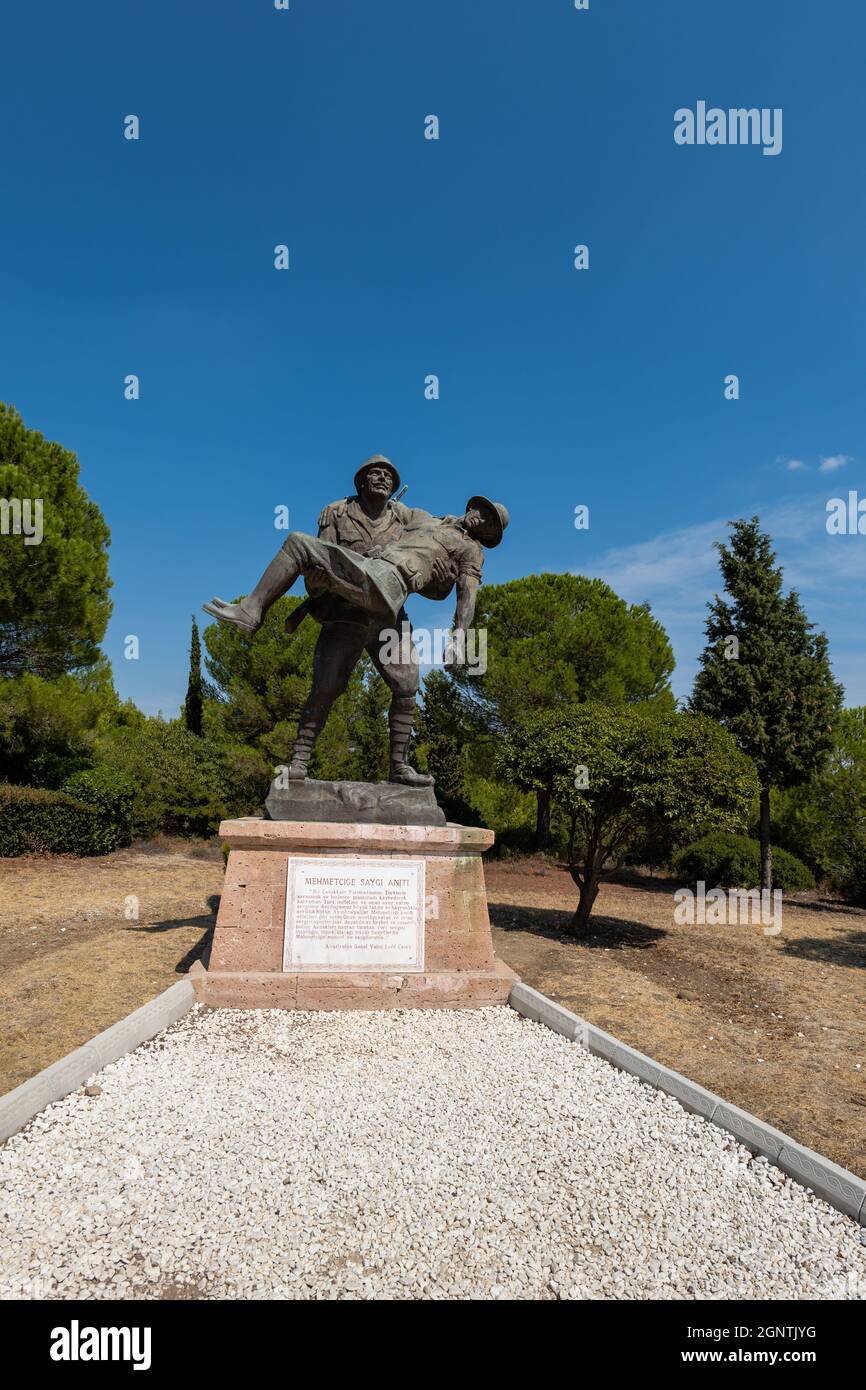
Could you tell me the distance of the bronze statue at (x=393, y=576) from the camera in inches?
220

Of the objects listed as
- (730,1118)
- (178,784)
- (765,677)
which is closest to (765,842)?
(765,677)

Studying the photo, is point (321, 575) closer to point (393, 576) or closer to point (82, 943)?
point (393, 576)

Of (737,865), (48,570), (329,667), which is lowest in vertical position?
(737,865)

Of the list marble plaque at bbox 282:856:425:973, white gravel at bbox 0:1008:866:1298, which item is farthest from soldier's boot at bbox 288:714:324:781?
white gravel at bbox 0:1008:866:1298

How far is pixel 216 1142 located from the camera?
111 inches

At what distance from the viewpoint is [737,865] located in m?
14.9

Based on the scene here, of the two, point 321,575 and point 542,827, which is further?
point 542,827

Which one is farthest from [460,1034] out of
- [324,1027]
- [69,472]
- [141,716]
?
[141,716]

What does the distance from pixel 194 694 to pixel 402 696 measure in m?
22.2

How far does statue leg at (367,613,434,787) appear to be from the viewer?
5.66 meters

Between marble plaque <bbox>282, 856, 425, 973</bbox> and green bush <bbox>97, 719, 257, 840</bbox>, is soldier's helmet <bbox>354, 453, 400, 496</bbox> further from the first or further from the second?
green bush <bbox>97, 719, 257, 840</bbox>

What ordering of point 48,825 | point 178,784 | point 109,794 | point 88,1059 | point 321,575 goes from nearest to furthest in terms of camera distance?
point 88,1059, point 321,575, point 48,825, point 109,794, point 178,784

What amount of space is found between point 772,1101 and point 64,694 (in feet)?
45.7

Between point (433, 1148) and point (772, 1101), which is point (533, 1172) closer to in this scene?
point (433, 1148)
